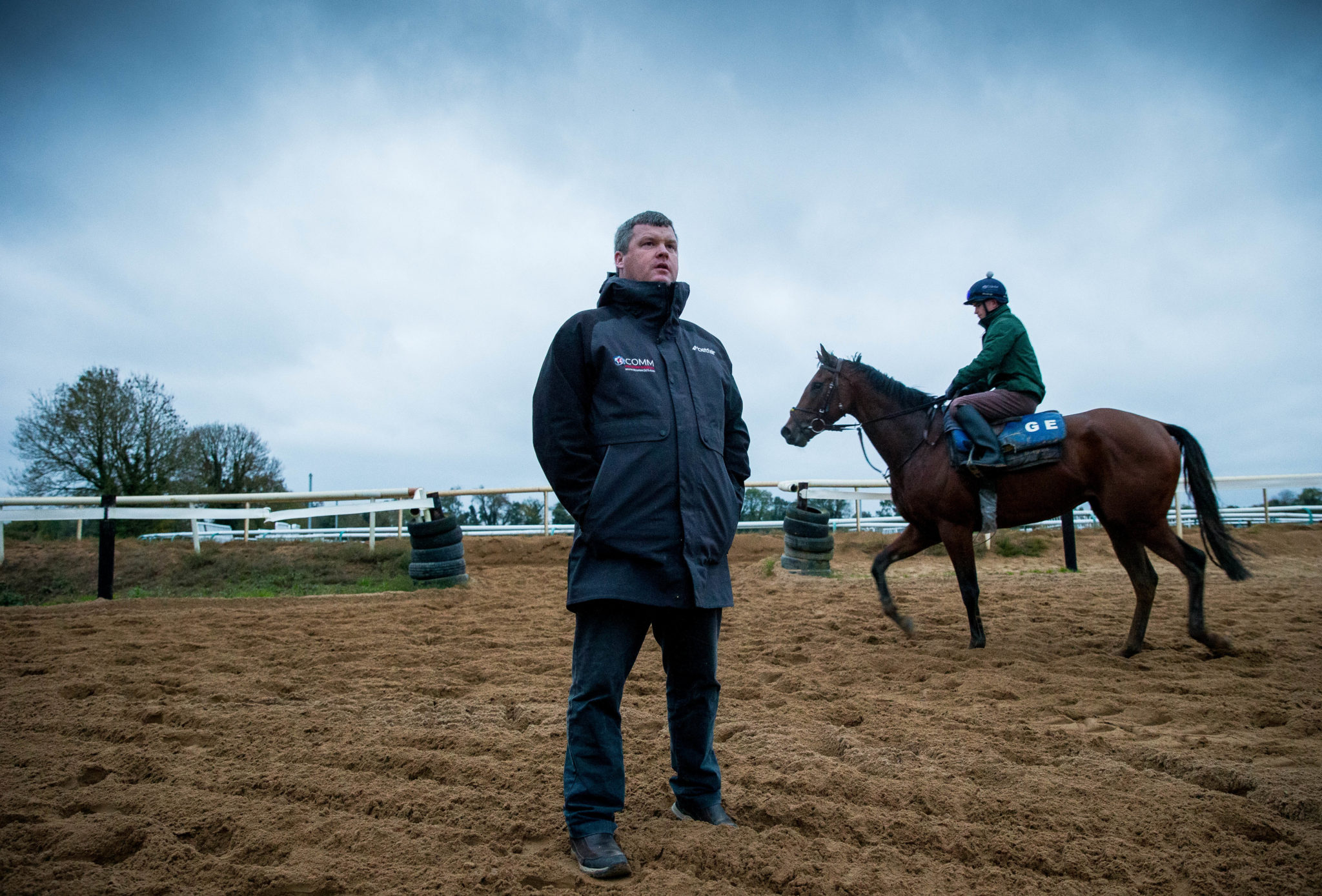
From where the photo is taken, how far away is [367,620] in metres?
6.51

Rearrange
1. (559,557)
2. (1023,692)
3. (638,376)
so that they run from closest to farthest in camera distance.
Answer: (638,376) → (1023,692) → (559,557)

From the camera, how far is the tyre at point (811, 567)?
8797 mm

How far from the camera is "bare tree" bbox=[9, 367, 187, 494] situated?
64.0 ft

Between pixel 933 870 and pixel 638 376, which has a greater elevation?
pixel 638 376

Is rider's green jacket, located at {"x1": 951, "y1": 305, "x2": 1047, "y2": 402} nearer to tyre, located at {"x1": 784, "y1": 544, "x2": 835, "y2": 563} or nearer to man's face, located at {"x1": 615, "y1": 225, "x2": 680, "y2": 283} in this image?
tyre, located at {"x1": 784, "y1": 544, "x2": 835, "y2": 563}

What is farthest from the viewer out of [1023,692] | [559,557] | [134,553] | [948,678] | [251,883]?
[559,557]

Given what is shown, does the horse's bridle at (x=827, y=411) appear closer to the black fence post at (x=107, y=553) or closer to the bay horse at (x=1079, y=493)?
the bay horse at (x=1079, y=493)

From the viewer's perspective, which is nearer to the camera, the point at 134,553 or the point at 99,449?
the point at 134,553

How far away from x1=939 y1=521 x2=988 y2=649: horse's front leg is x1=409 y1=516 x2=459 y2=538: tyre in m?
5.41

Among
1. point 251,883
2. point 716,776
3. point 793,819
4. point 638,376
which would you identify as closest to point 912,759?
point 793,819

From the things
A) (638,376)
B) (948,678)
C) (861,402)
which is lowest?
(948,678)

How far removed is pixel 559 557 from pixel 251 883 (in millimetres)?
9322

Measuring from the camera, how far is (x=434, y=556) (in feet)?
27.9

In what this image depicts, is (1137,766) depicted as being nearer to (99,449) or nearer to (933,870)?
(933,870)
